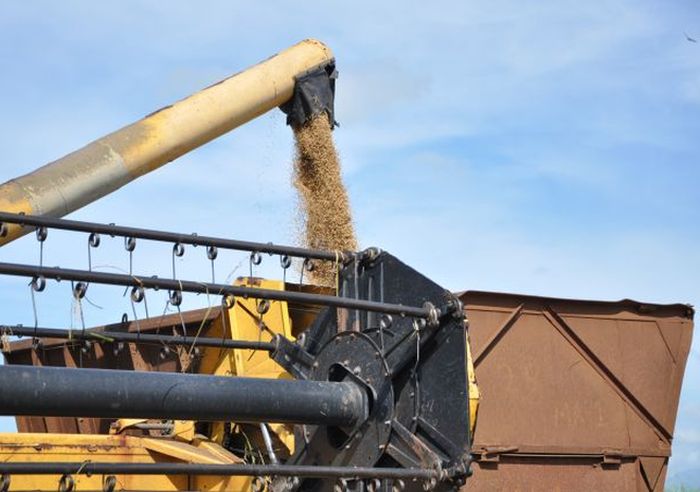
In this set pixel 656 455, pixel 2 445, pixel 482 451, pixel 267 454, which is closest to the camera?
pixel 2 445

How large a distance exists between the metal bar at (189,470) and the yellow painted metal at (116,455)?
6.16ft

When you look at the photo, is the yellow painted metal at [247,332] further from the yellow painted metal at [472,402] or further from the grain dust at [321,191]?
the yellow painted metal at [472,402]

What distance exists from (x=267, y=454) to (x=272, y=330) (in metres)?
0.85

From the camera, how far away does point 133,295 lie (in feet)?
14.0

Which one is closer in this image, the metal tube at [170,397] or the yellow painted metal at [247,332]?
the metal tube at [170,397]

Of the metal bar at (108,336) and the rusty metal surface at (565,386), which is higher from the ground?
the rusty metal surface at (565,386)

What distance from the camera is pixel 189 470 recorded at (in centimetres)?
355

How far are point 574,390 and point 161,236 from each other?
493 centimetres

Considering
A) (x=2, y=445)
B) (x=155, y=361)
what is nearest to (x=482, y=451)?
(x=155, y=361)

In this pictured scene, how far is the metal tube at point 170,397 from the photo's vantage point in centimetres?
352

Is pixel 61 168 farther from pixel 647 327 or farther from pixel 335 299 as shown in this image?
pixel 335 299

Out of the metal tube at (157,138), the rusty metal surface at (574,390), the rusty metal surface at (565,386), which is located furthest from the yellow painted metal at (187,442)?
the metal tube at (157,138)

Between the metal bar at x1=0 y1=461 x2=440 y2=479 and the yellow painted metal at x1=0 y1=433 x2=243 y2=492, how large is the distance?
1878 millimetres

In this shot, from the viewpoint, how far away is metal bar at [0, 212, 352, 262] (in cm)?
407
